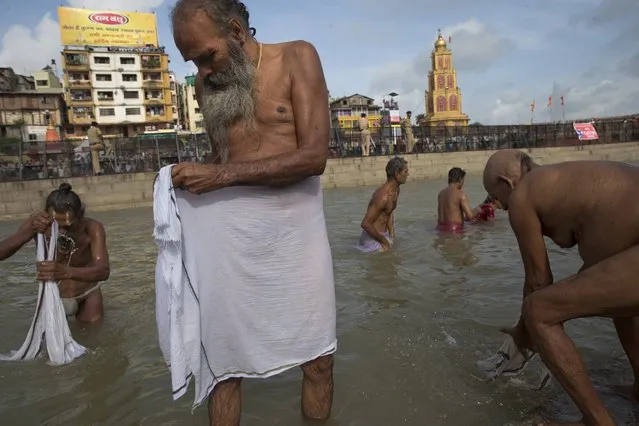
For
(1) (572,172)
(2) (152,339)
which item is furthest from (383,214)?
→ (1) (572,172)

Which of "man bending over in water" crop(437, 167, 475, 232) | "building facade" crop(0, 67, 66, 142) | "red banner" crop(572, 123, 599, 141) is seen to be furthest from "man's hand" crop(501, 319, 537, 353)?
"building facade" crop(0, 67, 66, 142)

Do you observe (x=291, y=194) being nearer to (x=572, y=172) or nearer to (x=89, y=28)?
(x=572, y=172)

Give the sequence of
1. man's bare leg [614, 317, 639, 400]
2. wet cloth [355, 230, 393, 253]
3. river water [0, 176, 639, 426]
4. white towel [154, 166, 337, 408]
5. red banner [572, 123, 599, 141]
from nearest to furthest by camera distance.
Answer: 1. white towel [154, 166, 337, 408]
2. man's bare leg [614, 317, 639, 400]
3. river water [0, 176, 639, 426]
4. wet cloth [355, 230, 393, 253]
5. red banner [572, 123, 599, 141]

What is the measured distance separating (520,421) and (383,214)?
170 inches

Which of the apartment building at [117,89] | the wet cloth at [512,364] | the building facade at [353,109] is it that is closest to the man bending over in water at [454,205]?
the wet cloth at [512,364]

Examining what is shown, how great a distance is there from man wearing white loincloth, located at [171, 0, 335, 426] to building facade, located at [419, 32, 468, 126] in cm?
6688

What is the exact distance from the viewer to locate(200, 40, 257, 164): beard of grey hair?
188cm

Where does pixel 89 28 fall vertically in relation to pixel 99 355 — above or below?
above

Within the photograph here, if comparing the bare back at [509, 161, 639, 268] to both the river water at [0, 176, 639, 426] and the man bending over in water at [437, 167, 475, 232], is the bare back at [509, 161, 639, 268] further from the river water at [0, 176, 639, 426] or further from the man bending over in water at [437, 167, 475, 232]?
the man bending over in water at [437, 167, 475, 232]

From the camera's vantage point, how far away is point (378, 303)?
4480mm

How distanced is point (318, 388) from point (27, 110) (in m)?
70.1

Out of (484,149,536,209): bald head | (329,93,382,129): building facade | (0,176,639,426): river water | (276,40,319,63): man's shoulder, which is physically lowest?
(0,176,639,426): river water

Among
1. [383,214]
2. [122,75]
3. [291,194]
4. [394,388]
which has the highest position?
[122,75]

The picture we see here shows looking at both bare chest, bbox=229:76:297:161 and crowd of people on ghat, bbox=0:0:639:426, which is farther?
bare chest, bbox=229:76:297:161
